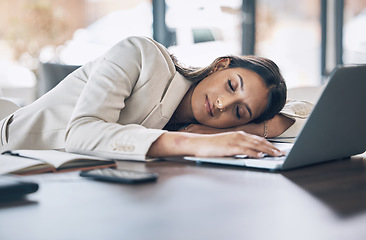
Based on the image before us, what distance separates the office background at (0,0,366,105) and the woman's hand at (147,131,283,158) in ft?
12.8

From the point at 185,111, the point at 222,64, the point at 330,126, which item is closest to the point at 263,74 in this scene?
the point at 222,64

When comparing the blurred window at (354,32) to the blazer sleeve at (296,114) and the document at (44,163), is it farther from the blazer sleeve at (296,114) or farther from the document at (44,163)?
the document at (44,163)

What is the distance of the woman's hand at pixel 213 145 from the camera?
100 cm

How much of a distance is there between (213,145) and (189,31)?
4.64 metres

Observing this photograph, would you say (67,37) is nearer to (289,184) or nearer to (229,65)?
(229,65)

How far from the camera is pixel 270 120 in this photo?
168cm

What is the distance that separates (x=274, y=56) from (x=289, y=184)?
574cm

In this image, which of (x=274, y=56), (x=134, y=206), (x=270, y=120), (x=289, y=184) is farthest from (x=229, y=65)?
(x=274, y=56)

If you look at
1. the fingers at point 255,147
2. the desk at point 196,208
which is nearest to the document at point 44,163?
the desk at point 196,208

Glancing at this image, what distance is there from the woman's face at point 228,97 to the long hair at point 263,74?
0.02 metres

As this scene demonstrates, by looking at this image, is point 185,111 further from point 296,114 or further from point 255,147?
point 255,147

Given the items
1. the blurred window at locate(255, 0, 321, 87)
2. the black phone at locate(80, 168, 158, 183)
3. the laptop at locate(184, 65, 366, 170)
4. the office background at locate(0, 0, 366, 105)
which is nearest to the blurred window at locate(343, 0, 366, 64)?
the office background at locate(0, 0, 366, 105)

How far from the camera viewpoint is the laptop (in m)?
0.86

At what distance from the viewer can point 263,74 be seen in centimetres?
157
